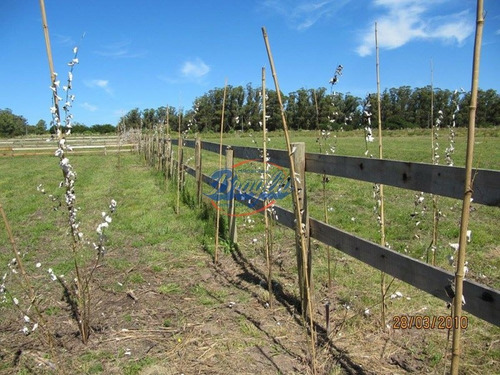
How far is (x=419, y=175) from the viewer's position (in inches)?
90.9

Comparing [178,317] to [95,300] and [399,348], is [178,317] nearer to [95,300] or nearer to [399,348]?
[95,300]

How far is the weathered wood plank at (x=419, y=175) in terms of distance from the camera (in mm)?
1923

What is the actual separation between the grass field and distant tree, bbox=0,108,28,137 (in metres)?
89.2

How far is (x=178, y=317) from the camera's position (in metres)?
3.50

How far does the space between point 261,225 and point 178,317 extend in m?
3.06

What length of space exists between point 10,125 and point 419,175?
9688cm

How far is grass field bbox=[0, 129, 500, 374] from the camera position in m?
2.78

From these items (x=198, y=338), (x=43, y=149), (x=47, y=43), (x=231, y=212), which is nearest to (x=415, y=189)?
(x=198, y=338)

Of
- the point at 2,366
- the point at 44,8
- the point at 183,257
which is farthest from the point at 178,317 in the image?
the point at 44,8

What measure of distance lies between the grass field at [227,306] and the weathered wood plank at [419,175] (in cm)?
15

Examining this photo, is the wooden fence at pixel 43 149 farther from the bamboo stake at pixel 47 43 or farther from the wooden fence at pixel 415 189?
the wooden fence at pixel 415 189

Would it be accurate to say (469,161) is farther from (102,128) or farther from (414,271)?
(102,128)

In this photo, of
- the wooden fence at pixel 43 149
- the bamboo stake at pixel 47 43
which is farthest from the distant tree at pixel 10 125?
the bamboo stake at pixel 47 43
